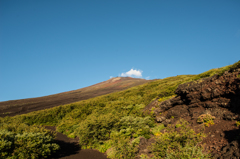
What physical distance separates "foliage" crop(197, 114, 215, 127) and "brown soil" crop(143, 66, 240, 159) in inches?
8.5

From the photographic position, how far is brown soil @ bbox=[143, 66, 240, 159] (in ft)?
20.9

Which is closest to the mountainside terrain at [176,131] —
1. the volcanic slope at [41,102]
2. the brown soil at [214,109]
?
the brown soil at [214,109]

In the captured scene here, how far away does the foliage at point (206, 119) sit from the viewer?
8.32 meters

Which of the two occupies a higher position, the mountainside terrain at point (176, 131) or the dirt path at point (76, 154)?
the mountainside terrain at point (176, 131)

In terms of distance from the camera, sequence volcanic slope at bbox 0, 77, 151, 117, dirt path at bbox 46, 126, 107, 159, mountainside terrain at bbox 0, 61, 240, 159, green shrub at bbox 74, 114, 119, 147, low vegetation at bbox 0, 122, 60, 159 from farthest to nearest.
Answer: volcanic slope at bbox 0, 77, 151, 117, green shrub at bbox 74, 114, 119, 147, dirt path at bbox 46, 126, 107, 159, low vegetation at bbox 0, 122, 60, 159, mountainside terrain at bbox 0, 61, 240, 159

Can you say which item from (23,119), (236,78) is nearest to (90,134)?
(236,78)

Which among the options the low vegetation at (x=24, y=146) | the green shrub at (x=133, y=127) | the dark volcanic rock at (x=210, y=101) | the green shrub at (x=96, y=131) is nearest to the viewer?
the dark volcanic rock at (x=210, y=101)

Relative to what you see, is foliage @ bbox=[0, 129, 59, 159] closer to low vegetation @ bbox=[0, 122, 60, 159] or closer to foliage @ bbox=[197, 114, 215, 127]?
low vegetation @ bbox=[0, 122, 60, 159]

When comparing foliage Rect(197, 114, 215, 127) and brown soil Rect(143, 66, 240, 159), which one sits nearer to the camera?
brown soil Rect(143, 66, 240, 159)

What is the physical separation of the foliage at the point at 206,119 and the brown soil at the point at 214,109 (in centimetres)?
22

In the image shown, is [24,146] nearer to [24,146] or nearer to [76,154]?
[24,146]

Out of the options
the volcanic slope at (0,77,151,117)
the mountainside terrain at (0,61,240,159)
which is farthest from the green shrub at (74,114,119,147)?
the volcanic slope at (0,77,151,117)

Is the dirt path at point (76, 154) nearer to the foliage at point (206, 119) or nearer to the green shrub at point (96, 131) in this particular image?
the green shrub at point (96, 131)

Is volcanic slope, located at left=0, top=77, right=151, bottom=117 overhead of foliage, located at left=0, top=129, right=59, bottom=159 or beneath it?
overhead
